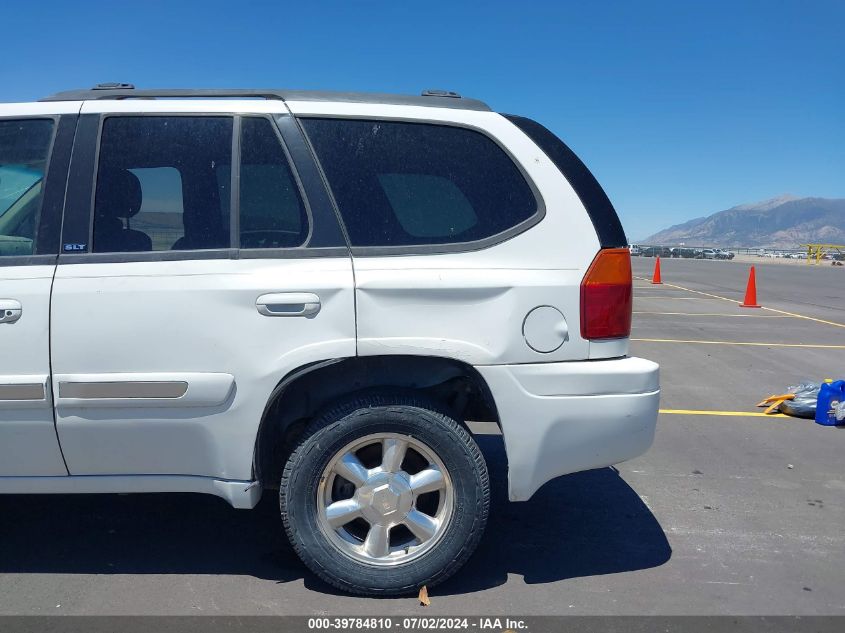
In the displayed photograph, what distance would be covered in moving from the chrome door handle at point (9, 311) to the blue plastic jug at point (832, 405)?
5.91 m

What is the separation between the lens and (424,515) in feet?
11.3

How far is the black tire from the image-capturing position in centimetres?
333

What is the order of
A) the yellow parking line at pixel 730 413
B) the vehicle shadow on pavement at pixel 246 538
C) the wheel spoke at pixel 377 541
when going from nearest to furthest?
the wheel spoke at pixel 377 541, the vehicle shadow on pavement at pixel 246 538, the yellow parking line at pixel 730 413

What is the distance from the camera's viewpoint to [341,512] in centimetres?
341

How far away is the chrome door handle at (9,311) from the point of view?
3223 millimetres

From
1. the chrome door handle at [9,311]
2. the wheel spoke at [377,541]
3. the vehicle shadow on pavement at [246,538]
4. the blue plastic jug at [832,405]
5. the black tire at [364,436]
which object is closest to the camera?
the chrome door handle at [9,311]

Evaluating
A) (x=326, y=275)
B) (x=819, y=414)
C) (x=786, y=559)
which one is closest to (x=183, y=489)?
(x=326, y=275)

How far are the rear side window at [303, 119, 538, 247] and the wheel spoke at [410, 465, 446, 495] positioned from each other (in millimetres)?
978

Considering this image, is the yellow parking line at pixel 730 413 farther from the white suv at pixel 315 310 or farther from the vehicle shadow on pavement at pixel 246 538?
the white suv at pixel 315 310

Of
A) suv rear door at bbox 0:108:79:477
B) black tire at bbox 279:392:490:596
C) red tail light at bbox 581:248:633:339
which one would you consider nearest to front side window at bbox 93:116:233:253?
suv rear door at bbox 0:108:79:477

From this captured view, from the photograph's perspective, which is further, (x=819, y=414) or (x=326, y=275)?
(x=819, y=414)

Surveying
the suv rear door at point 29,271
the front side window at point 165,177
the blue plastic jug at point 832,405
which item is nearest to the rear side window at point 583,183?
the front side window at point 165,177

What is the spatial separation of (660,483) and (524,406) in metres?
2.10
